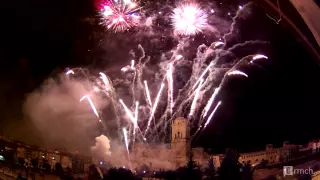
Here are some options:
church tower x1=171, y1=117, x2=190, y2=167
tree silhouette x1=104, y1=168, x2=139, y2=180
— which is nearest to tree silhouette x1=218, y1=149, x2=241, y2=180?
tree silhouette x1=104, y1=168, x2=139, y2=180

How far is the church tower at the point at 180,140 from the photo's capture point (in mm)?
31055

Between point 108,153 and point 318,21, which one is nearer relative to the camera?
point 318,21

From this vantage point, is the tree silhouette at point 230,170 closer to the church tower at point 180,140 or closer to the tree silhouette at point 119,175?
the tree silhouette at point 119,175

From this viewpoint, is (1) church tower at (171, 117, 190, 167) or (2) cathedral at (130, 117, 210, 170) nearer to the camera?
(2) cathedral at (130, 117, 210, 170)

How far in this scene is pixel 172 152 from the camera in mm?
31797

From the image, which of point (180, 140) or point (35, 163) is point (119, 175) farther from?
point (180, 140)

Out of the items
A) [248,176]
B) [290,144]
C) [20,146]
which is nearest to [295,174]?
[248,176]

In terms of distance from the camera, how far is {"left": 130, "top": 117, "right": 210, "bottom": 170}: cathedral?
2967cm

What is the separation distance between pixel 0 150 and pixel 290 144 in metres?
17.8

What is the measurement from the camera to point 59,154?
25.8m

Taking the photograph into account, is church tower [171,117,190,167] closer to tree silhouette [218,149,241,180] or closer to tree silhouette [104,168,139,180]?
tree silhouette [104,168,139,180]

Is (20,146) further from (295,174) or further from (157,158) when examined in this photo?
(295,174)

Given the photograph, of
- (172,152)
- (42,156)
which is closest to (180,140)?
(172,152)

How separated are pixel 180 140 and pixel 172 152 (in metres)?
1.27
